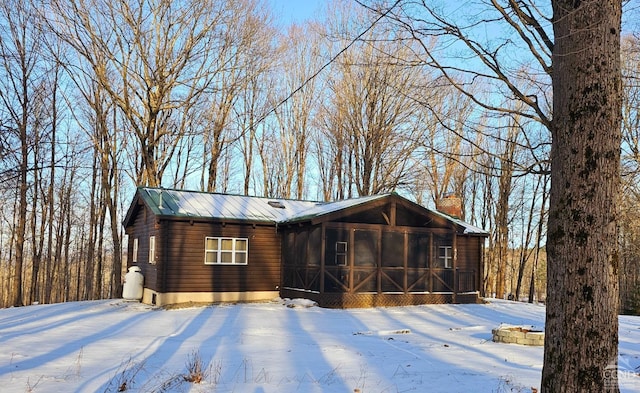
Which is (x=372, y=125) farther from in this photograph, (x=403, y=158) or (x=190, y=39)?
(x=190, y=39)

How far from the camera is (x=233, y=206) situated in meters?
19.1

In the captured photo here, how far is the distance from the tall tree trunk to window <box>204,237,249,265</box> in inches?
574

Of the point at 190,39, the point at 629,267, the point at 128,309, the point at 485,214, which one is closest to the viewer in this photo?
the point at 128,309

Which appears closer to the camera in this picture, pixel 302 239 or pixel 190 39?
pixel 302 239

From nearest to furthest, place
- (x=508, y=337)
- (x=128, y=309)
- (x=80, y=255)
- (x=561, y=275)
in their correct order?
(x=561, y=275) < (x=508, y=337) < (x=128, y=309) < (x=80, y=255)

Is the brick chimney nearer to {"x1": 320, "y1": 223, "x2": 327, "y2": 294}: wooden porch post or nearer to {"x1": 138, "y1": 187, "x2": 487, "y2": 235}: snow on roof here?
{"x1": 138, "y1": 187, "x2": 487, "y2": 235}: snow on roof

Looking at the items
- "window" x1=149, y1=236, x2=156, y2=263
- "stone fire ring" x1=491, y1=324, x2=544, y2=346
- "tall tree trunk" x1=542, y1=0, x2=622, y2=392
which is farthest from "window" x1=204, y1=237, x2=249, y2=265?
"tall tree trunk" x1=542, y1=0, x2=622, y2=392

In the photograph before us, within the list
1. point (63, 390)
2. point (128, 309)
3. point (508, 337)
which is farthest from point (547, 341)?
point (128, 309)

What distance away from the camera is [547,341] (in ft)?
13.1

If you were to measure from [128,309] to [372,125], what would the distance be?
16.6m

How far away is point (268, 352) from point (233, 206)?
35.6 feet

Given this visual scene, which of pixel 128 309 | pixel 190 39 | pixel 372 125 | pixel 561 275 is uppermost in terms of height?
pixel 190 39

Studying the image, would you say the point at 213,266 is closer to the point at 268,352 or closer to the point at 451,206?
the point at 268,352

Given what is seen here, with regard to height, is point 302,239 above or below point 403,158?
below
